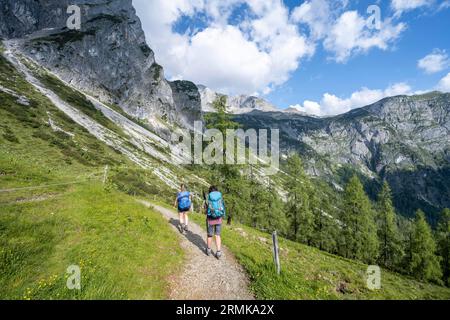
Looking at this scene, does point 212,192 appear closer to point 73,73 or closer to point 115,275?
point 115,275

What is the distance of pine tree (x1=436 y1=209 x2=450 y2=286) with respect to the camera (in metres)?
45.4

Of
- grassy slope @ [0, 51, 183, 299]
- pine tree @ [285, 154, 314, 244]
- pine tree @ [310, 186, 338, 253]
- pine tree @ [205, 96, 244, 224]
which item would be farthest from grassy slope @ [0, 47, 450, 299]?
pine tree @ [310, 186, 338, 253]

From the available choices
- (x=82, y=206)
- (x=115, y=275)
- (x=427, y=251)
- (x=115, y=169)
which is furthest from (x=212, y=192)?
(x=115, y=169)

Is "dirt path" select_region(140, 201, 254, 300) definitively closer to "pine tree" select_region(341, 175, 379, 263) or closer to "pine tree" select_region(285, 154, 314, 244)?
"pine tree" select_region(285, 154, 314, 244)

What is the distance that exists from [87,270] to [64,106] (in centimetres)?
12171

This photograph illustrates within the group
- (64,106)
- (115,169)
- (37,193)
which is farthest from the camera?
(64,106)

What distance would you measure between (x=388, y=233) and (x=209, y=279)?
47.8 meters

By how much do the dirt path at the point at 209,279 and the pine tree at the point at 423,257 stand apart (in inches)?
1708

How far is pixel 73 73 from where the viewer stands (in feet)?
592

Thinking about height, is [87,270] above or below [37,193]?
below

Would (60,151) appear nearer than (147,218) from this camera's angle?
No

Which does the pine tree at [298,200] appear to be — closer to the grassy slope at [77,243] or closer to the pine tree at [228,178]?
the pine tree at [228,178]
